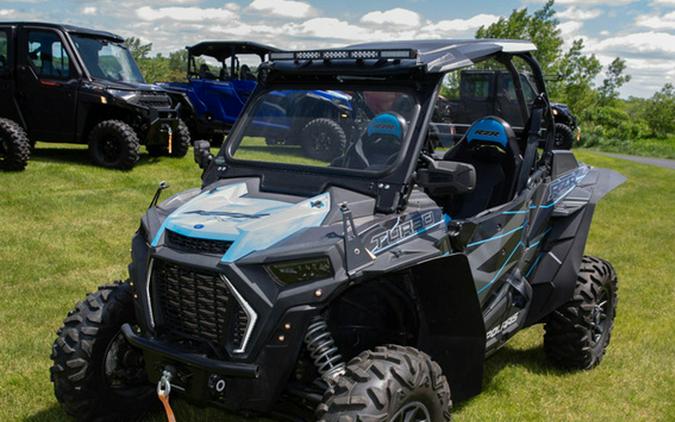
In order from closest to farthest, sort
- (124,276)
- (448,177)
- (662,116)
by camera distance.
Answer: (448,177) < (124,276) < (662,116)

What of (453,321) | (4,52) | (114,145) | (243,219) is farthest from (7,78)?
(453,321)

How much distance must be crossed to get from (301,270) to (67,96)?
1035cm

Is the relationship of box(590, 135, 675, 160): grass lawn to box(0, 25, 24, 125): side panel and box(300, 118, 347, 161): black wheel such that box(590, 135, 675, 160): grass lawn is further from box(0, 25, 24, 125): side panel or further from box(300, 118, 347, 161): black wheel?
box(300, 118, 347, 161): black wheel

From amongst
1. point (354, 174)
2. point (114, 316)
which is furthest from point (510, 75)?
point (114, 316)

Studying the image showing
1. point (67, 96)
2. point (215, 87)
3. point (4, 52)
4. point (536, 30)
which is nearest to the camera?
point (67, 96)

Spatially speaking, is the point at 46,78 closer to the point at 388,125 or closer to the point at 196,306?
the point at 388,125

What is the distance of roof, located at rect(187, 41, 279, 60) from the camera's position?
16.0 metres

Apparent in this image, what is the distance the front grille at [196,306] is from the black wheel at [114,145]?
9.09m

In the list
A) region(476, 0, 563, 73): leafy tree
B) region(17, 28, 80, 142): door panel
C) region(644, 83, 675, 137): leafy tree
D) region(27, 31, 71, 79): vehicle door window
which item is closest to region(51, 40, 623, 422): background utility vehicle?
region(17, 28, 80, 142): door panel

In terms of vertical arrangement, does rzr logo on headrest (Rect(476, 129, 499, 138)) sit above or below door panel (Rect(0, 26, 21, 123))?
above

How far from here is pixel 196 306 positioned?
10.6 feet

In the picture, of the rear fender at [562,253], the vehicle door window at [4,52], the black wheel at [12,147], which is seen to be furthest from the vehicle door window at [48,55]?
the rear fender at [562,253]

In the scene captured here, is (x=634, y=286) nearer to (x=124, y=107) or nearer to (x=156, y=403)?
(x=156, y=403)

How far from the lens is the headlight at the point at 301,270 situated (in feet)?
10.0
